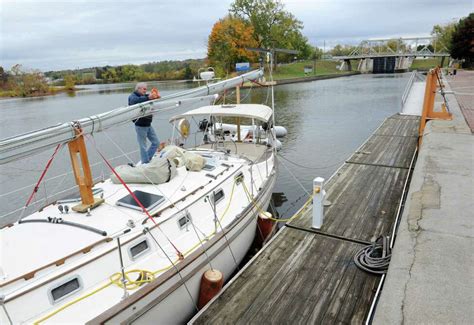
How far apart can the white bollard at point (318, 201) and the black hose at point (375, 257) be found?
1128 millimetres

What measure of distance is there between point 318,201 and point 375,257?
1.54m

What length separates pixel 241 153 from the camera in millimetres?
10133

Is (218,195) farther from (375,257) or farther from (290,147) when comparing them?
(290,147)

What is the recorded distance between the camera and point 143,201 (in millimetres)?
5926

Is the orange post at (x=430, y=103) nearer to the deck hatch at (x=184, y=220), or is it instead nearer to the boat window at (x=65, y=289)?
the deck hatch at (x=184, y=220)

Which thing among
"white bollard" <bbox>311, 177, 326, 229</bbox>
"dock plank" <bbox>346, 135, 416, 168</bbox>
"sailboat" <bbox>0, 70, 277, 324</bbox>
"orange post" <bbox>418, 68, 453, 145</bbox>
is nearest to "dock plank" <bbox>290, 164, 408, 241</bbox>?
"white bollard" <bbox>311, 177, 326, 229</bbox>

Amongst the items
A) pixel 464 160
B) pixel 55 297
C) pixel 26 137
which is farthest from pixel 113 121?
pixel 464 160

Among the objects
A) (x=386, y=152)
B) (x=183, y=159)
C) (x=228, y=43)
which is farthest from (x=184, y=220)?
(x=228, y=43)

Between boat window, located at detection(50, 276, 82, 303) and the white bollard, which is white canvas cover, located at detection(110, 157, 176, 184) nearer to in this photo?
boat window, located at detection(50, 276, 82, 303)

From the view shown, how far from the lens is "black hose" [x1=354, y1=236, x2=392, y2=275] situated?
17.4 ft

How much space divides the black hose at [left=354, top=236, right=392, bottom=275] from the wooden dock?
4.4 inches

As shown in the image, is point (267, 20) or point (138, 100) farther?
point (267, 20)

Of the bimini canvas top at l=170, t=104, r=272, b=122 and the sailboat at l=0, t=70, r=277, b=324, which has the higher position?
the bimini canvas top at l=170, t=104, r=272, b=122

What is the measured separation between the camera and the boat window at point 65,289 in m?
4.20
